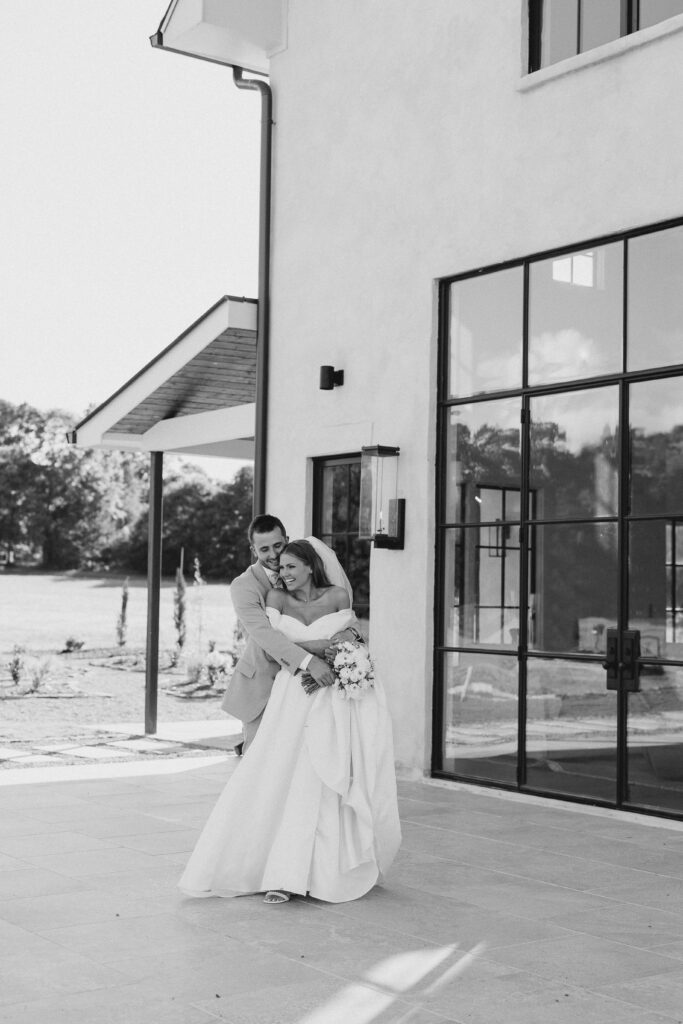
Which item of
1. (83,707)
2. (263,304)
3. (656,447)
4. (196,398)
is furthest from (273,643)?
(83,707)

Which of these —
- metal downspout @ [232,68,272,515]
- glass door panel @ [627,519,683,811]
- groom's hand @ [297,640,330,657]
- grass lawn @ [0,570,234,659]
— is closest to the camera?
groom's hand @ [297,640,330,657]

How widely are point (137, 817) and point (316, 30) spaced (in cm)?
631

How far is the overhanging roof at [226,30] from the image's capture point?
10172mm

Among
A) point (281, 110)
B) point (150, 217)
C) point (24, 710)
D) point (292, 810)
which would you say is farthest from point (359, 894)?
point (150, 217)

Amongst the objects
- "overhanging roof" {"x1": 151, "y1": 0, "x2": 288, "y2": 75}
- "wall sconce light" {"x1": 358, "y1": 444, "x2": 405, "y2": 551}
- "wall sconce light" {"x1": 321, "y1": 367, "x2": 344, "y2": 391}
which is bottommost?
"wall sconce light" {"x1": 358, "y1": 444, "x2": 405, "y2": 551}

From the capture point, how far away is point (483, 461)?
8562mm

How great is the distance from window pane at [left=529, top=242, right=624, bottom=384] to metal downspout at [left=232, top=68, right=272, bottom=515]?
2843mm

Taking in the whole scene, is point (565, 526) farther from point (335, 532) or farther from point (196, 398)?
point (196, 398)

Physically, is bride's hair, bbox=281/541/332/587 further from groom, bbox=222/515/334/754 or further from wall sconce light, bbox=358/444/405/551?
wall sconce light, bbox=358/444/405/551

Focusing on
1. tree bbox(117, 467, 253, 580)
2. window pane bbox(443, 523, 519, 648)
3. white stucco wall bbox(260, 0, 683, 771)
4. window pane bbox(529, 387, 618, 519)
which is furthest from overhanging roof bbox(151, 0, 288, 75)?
tree bbox(117, 467, 253, 580)

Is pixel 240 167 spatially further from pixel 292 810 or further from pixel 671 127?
pixel 292 810

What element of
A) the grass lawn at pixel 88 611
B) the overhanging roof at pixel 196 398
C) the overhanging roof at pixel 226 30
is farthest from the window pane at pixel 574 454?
the grass lawn at pixel 88 611

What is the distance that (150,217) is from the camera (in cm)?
5031

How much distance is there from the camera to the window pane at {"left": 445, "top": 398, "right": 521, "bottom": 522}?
27.3 feet
